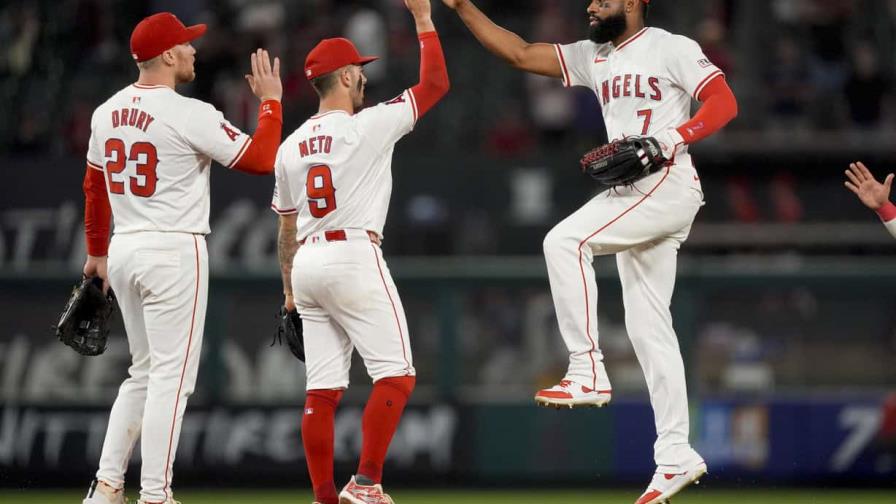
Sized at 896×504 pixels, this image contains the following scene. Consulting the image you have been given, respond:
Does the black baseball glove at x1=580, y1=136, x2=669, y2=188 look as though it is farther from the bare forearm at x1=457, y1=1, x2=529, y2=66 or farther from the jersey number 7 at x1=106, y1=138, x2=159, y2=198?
the jersey number 7 at x1=106, y1=138, x2=159, y2=198

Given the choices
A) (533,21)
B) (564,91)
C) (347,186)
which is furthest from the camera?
(533,21)

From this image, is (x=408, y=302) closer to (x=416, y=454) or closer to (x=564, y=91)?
(x=416, y=454)

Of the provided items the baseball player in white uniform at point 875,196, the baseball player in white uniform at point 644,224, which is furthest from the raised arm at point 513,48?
the baseball player in white uniform at point 875,196

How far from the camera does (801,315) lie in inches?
393

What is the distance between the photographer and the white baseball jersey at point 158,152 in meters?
6.05

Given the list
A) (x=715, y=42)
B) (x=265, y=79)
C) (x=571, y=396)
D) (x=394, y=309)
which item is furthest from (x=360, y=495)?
(x=715, y=42)

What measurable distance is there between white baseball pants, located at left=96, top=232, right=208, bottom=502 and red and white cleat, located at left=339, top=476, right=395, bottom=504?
0.84 meters

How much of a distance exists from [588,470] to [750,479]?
1152 mm

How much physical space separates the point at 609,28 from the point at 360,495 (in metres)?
2.39

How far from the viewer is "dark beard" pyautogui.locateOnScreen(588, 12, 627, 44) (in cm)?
627

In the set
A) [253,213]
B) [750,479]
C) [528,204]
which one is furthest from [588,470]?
[253,213]

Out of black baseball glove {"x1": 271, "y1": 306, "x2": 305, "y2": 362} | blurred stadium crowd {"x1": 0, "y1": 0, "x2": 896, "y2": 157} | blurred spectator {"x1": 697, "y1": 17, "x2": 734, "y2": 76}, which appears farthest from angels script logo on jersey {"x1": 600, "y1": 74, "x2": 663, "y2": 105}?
blurred spectator {"x1": 697, "y1": 17, "x2": 734, "y2": 76}

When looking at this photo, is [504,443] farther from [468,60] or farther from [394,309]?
[468,60]

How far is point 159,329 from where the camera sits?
6047 mm
